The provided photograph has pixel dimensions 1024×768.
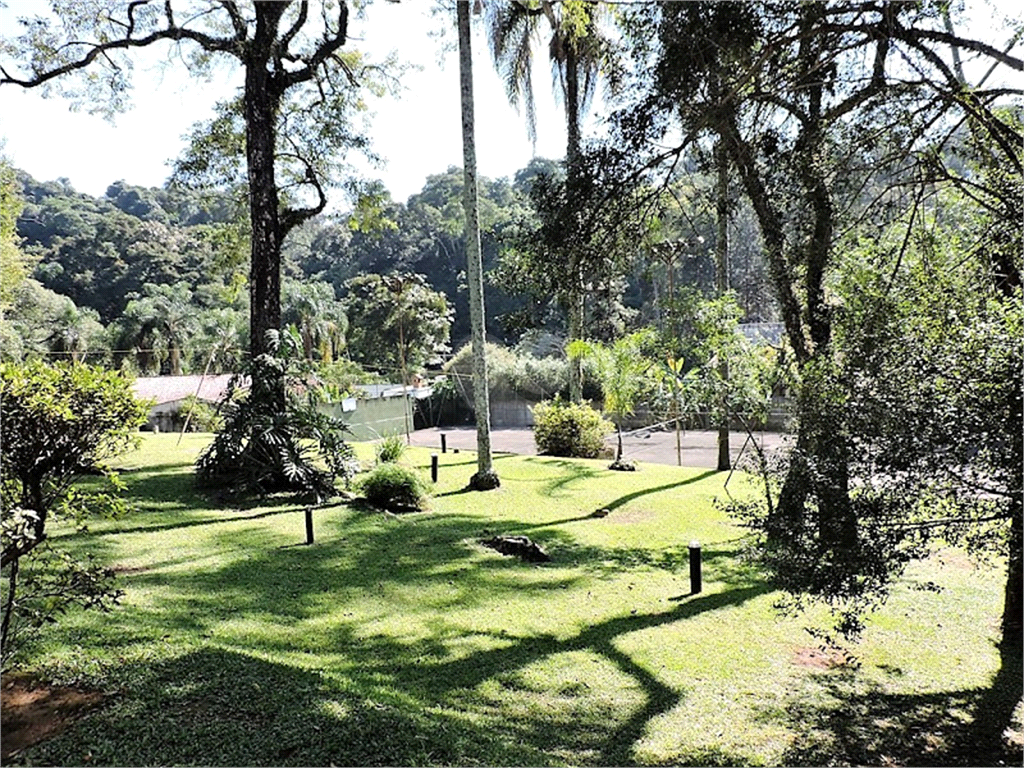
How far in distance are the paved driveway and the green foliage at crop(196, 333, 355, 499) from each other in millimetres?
6874

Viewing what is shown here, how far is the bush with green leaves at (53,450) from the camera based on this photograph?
302 cm

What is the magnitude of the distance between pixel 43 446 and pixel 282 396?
694cm

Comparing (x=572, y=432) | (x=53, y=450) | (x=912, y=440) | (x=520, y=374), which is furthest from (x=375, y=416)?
(x=912, y=440)

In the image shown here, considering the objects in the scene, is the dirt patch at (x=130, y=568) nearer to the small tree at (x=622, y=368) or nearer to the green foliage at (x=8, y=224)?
the small tree at (x=622, y=368)

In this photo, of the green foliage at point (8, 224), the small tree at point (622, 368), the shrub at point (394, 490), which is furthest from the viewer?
the green foliage at point (8, 224)

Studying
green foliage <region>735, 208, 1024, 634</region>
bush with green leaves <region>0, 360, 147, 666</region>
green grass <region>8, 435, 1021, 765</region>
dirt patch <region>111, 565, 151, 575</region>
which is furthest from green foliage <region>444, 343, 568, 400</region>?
bush with green leaves <region>0, 360, 147, 666</region>

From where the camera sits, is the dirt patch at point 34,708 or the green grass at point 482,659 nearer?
the dirt patch at point 34,708

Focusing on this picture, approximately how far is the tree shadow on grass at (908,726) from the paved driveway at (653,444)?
33.6 feet

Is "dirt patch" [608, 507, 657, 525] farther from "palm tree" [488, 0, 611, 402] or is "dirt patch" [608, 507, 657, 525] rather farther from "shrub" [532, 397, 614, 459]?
"shrub" [532, 397, 614, 459]

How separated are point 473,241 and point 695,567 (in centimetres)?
649

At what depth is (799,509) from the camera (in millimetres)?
3686

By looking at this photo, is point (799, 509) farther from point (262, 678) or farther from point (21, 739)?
point (21, 739)

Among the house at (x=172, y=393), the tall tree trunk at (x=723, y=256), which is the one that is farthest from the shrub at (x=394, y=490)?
the house at (x=172, y=393)

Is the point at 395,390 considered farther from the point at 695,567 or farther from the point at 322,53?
the point at 695,567
